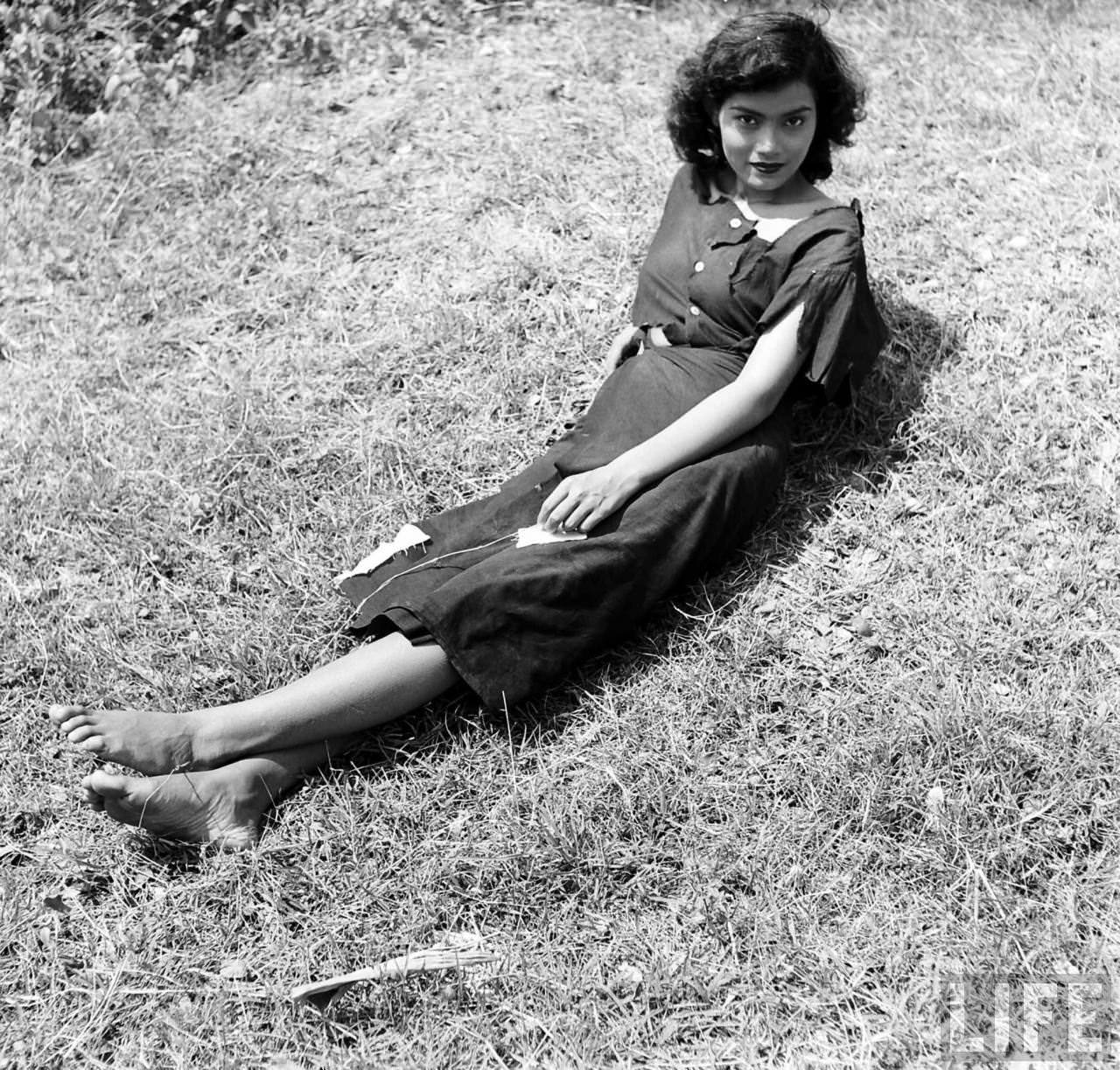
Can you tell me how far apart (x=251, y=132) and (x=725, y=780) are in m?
3.58

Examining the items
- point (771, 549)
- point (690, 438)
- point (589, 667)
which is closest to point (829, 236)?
point (690, 438)

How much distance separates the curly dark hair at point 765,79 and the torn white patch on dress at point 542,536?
1303mm

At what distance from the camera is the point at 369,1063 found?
A: 2.48 m

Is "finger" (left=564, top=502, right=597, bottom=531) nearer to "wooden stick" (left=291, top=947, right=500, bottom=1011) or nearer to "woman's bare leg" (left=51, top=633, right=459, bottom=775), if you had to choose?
"woman's bare leg" (left=51, top=633, right=459, bottom=775)

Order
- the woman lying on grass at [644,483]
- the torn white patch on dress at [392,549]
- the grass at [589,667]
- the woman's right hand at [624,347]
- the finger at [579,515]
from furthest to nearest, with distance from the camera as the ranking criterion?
the woman's right hand at [624,347] → the torn white patch on dress at [392,549] → the finger at [579,515] → the woman lying on grass at [644,483] → the grass at [589,667]

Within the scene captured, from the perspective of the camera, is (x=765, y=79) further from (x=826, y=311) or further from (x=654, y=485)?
(x=654, y=485)

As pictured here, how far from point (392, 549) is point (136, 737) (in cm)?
80

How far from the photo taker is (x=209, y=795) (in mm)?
2803

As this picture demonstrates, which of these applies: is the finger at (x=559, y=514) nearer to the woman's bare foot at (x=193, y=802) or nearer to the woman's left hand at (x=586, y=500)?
the woman's left hand at (x=586, y=500)

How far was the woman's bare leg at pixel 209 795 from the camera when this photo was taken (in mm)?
2711

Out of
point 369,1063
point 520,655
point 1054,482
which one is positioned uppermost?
point 1054,482

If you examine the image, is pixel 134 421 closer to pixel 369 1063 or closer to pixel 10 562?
pixel 10 562

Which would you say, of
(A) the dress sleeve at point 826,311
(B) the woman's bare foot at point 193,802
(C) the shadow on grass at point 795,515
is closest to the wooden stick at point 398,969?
(B) the woman's bare foot at point 193,802

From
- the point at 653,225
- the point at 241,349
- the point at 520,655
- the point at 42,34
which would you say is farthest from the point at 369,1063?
the point at 42,34
